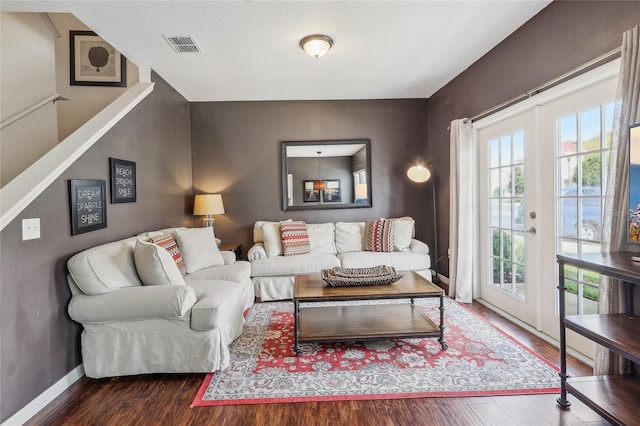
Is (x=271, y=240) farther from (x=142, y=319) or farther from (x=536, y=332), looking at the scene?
(x=536, y=332)

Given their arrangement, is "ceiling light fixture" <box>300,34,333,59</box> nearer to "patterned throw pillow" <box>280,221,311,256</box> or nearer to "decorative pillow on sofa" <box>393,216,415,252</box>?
"patterned throw pillow" <box>280,221,311,256</box>

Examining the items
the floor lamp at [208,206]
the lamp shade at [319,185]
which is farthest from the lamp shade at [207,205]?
the lamp shade at [319,185]

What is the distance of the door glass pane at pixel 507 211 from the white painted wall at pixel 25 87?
438cm

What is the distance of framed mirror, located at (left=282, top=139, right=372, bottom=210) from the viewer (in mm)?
4707

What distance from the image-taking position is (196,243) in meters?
3.25

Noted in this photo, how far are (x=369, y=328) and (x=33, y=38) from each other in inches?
156

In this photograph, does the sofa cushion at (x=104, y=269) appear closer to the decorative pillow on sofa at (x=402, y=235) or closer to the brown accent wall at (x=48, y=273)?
the brown accent wall at (x=48, y=273)

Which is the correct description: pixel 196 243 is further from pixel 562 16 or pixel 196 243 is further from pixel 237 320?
pixel 562 16

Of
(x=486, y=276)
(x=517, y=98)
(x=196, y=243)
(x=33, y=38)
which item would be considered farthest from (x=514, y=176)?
(x=33, y=38)

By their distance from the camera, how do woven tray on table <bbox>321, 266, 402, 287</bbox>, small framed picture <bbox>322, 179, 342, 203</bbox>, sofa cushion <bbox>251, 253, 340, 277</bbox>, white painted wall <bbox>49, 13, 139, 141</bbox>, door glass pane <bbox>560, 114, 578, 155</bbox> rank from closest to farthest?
door glass pane <bbox>560, 114, 578, 155</bbox>
woven tray on table <bbox>321, 266, 402, 287</bbox>
white painted wall <bbox>49, 13, 139, 141</bbox>
sofa cushion <bbox>251, 253, 340, 277</bbox>
small framed picture <bbox>322, 179, 342, 203</bbox>

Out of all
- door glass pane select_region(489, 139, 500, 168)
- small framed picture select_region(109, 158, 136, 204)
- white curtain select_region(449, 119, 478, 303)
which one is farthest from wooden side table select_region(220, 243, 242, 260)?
door glass pane select_region(489, 139, 500, 168)

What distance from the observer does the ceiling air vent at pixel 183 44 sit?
2.77 meters

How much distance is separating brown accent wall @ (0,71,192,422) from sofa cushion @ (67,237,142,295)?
0.46 ft

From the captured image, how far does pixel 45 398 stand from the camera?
1.94m
